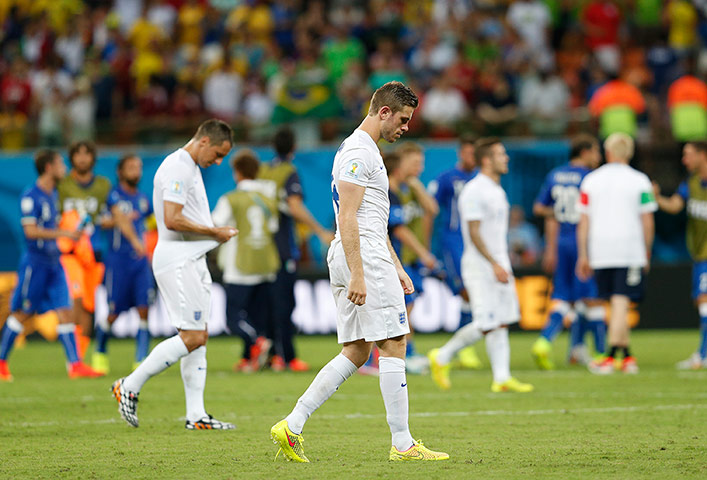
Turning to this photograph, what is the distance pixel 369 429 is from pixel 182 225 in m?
2.04

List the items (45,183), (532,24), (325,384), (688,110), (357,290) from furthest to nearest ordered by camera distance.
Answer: (532,24)
(688,110)
(45,183)
(325,384)
(357,290)

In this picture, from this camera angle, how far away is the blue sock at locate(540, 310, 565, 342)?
1359cm

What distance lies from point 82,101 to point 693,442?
16.7 m

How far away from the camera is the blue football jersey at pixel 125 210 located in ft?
45.4

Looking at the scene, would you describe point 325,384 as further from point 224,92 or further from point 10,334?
point 224,92

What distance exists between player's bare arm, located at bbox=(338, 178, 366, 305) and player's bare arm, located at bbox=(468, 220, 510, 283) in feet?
14.0

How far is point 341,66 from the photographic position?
73.9ft

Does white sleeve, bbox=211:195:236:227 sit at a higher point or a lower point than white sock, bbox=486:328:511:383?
higher

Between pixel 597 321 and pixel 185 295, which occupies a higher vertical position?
pixel 185 295

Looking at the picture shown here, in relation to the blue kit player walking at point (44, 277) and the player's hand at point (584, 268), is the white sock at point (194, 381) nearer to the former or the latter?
the blue kit player walking at point (44, 277)

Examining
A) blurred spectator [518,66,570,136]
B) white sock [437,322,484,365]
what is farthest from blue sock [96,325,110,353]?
blurred spectator [518,66,570,136]

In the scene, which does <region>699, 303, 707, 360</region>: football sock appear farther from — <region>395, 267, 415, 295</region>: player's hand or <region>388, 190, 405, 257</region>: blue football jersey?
<region>395, 267, 415, 295</region>: player's hand

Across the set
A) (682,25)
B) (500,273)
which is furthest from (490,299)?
(682,25)

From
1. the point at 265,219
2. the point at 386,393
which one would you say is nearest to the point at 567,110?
the point at 265,219
